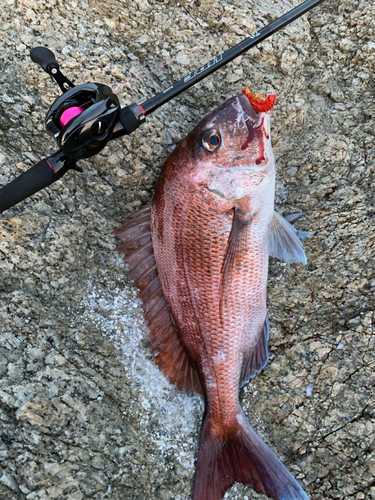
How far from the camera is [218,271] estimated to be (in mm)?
2023

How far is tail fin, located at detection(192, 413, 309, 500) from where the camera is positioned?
187 cm

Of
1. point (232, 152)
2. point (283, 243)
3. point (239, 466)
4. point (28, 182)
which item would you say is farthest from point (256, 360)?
A: point (28, 182)

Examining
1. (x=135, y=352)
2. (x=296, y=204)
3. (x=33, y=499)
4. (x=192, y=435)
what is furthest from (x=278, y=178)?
(x=33, y=499)

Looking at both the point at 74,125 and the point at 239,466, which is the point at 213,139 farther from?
the point at 239,466

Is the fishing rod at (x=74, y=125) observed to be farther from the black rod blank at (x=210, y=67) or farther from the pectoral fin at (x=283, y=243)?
the pectoral fin at (x=283, y=243)

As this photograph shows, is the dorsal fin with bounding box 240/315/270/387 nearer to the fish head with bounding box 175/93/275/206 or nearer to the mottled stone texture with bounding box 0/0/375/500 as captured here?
the mottled stone texture with bounding box 0/0/375/500

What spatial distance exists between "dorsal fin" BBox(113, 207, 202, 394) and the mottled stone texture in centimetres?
8

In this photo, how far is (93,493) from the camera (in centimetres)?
167

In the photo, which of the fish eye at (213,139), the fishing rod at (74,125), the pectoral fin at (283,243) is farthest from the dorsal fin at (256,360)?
the fishing rod at (74,125)

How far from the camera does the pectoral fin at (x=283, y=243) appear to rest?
2090 mm

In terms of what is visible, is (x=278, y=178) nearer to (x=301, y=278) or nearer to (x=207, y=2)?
(x=301, y=278)

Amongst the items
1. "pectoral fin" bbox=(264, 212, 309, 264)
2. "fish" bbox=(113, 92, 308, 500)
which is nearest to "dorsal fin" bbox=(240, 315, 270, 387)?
"fish" bbox=(113, 92, 308, 500)

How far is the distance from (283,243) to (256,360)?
67 cm

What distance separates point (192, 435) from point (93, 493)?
1.94 ft
